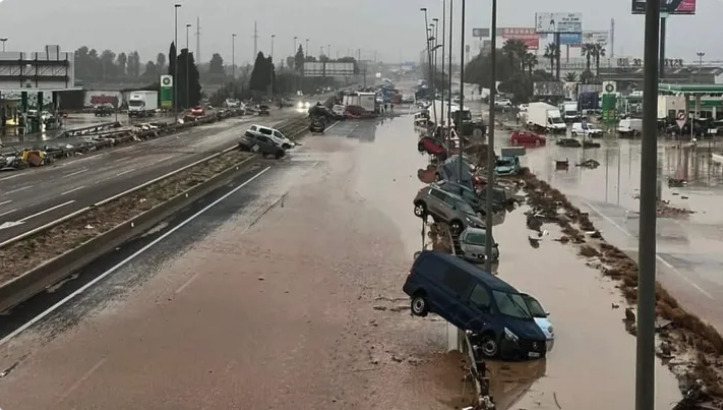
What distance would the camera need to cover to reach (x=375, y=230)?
1138 inches

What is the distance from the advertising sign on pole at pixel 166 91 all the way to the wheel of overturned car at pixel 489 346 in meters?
91.9

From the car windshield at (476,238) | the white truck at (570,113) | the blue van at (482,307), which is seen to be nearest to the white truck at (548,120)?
the white truck at (570,113)

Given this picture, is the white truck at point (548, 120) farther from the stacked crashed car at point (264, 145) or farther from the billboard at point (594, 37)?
the billboard at point (594, 37)

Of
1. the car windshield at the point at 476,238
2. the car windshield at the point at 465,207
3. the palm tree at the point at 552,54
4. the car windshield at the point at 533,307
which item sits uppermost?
the palm tree at the point at 552,54

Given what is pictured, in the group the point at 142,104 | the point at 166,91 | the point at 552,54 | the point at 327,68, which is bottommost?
the point at 142,104

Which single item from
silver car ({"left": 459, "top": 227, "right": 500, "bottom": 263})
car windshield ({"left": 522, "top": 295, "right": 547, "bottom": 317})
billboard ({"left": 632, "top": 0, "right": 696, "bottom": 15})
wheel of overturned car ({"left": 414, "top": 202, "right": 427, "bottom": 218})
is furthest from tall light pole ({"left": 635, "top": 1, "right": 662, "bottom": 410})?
billboard ({"left": 632, "top": 0, "right": 696, "bottom": 15})

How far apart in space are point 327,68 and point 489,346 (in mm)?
165072

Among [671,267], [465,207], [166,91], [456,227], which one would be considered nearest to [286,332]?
[671,267]

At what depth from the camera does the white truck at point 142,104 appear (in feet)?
318

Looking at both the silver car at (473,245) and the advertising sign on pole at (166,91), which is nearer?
the silver car at (473,245)

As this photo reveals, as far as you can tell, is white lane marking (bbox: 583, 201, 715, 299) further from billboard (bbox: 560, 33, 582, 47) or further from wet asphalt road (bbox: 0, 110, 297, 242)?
billboard (bbox: 560, 33, 582, 47)

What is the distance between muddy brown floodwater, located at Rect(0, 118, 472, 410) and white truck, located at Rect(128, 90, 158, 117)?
7053 cm

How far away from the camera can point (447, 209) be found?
28.5 m

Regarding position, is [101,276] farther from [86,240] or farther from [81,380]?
[81,380]
